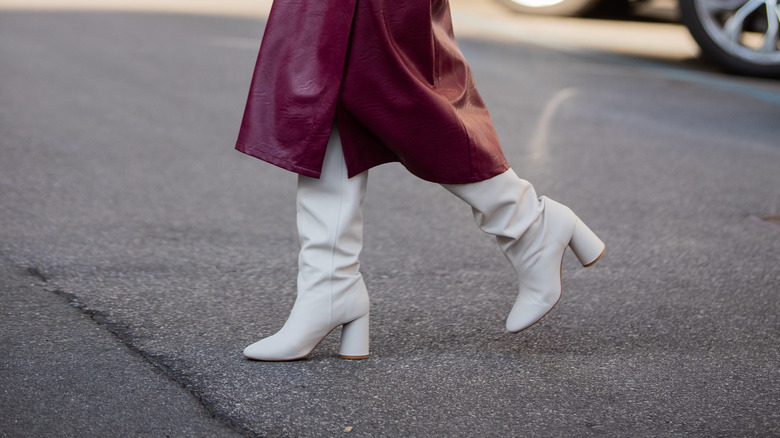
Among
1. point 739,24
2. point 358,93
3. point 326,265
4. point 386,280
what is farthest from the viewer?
point 739,24

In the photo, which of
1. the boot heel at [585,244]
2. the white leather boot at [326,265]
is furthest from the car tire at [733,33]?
the white leather boot at [326,265]

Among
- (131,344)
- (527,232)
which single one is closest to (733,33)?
(527,232)

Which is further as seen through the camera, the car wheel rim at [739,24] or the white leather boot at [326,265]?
the car wheel rim at [739,24]

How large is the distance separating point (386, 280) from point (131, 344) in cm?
96

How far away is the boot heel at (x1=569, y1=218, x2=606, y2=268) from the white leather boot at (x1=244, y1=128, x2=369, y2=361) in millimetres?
605

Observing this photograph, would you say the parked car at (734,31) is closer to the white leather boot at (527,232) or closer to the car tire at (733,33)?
the car tire at (733,33)

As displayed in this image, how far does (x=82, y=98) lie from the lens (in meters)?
5.77

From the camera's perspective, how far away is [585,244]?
9.00ft

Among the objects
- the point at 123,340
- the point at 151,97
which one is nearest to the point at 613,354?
the point at 123,340

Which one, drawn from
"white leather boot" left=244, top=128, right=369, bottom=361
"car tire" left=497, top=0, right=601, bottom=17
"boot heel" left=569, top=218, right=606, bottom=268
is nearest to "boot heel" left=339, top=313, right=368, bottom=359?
"white leather boot" left=244, top=128, right=369, bottom=361

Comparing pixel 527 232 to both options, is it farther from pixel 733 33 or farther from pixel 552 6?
pixel 552 6

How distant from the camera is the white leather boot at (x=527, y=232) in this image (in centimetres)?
256

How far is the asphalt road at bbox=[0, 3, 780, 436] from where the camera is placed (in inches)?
94.1

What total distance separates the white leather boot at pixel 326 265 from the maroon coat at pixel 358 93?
6 centimetres
